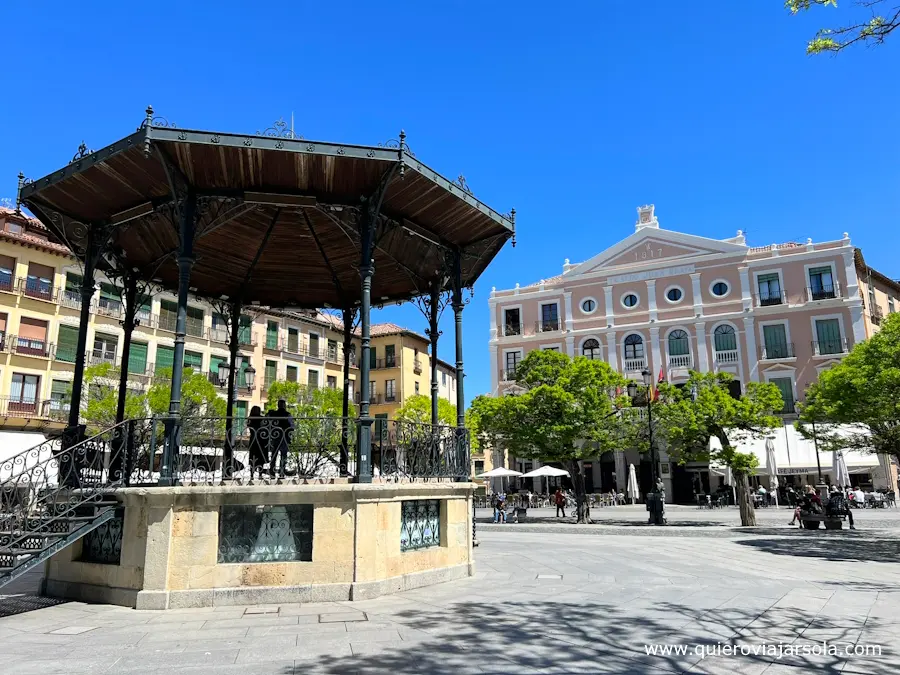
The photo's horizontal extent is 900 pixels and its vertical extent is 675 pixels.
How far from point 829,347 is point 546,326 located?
17.4 metres

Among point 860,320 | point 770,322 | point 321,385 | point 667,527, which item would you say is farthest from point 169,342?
point 860,320

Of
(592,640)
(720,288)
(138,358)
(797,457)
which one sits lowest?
(592,640)

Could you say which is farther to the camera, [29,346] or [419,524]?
[29,346]

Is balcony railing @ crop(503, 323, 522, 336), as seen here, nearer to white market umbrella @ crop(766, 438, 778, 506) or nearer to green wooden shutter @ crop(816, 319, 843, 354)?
green wooden shutter @ crop(816, 319, 843, 354)

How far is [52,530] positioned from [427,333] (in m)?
7.11

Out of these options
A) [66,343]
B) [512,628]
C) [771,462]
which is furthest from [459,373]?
[66,343]

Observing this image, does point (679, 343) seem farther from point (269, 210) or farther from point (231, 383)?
point (269, 210)

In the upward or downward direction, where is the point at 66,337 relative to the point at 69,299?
downward

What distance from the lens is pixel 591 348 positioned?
144 ft

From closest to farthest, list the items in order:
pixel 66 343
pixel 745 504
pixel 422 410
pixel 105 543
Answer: pixel 105 543 < pixel 745 504 < pixel 66 343 < pixel 422 410

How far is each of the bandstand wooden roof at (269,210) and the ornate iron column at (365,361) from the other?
0.40 m

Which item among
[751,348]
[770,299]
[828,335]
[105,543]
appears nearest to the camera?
[105,543]

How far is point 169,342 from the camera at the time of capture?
38125mm

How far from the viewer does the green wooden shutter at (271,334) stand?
44.6 m
